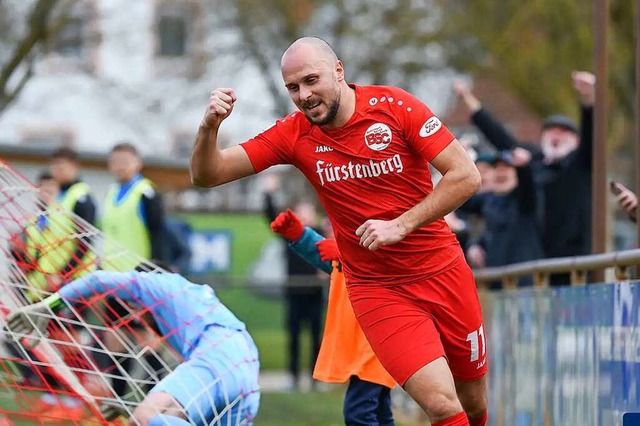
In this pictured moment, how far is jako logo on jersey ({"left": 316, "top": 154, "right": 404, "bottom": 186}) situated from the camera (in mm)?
7039

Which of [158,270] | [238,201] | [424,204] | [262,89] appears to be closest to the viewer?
[424,204]

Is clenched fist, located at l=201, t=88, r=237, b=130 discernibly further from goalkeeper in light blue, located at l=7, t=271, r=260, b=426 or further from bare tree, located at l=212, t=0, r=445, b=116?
bare tree, located at l=212, t=0, r=445, b=116

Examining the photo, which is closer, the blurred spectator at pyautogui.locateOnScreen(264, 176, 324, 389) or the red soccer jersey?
the red soccer jersey

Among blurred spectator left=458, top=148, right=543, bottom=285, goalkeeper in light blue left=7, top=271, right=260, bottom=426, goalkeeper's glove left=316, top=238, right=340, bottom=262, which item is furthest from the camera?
blurred spectator left=458, top=148, right=543, bottom=285

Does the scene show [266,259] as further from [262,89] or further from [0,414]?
[0,414]

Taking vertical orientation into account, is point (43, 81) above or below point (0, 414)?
above

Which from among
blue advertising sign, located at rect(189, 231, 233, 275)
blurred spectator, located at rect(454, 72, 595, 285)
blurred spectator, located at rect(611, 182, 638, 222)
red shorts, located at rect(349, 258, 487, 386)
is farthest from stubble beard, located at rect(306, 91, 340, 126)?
blue advertising sign, located at rect(189, 231, 233, 275)

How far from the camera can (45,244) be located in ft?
33.2

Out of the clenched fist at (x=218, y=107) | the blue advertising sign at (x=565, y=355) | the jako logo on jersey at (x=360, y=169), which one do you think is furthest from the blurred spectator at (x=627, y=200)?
the clenched fist at (x=218, y=107)

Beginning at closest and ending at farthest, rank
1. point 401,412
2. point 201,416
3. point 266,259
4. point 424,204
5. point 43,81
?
point 424,204 < point 201,416 < point 401,412 < point 266,259 < point 43,81

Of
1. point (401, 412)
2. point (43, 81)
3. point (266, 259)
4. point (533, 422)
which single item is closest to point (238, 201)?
point (43, 81)

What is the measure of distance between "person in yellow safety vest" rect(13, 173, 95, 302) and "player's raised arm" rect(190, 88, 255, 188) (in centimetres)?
141

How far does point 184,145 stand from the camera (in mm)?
45500

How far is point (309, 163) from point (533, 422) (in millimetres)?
2688
